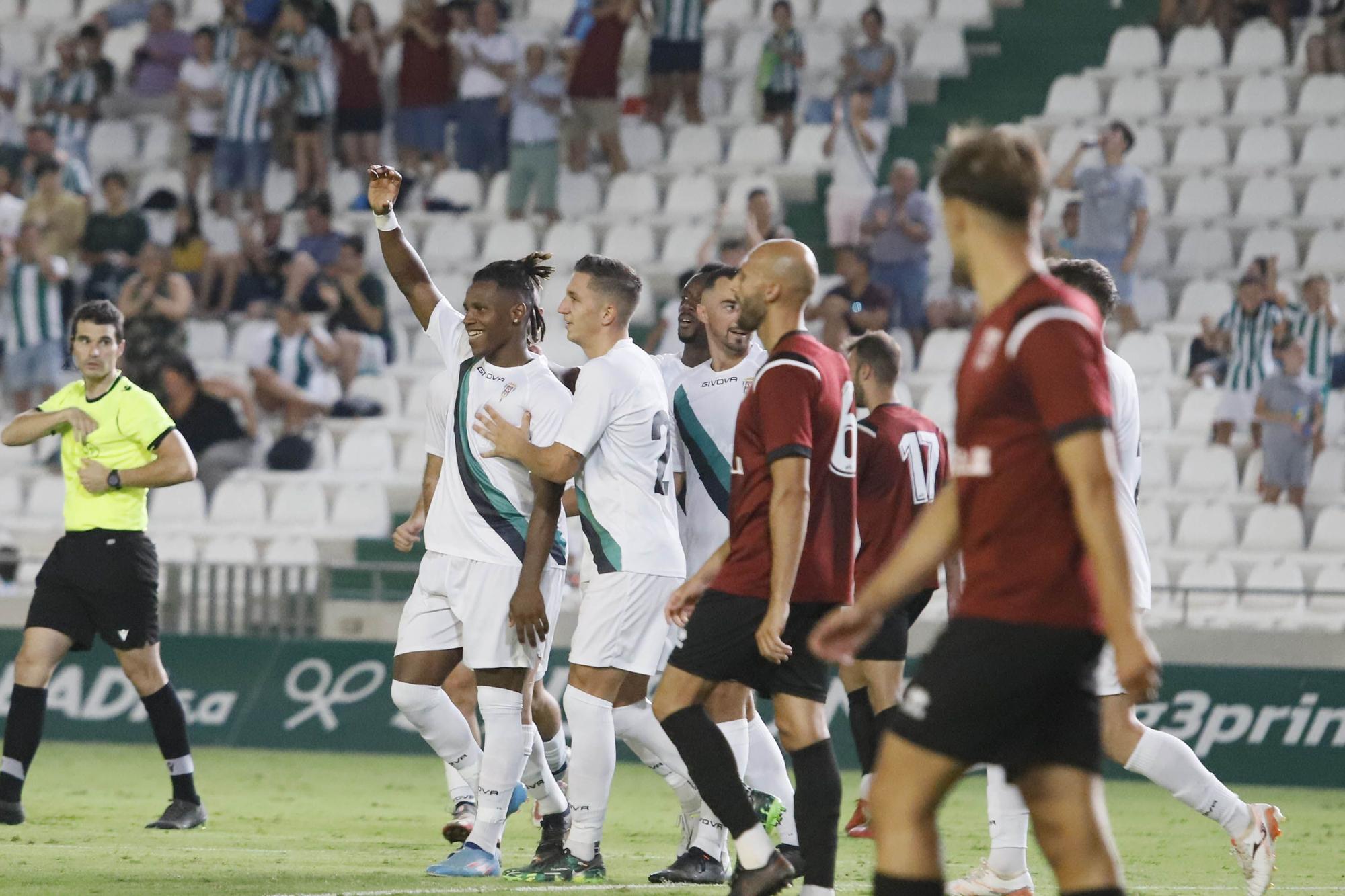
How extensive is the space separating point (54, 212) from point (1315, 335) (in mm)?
11773

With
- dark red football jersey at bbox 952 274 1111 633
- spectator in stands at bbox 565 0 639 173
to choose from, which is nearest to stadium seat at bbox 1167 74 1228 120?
spectator in stands at bbox 565 0 639 173

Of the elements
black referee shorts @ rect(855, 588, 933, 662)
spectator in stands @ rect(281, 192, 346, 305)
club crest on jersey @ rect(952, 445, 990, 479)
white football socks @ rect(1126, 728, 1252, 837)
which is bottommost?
white football socks @ rect(1126, 728, 1252, 837)

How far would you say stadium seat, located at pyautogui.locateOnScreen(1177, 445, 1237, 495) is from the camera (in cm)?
1552

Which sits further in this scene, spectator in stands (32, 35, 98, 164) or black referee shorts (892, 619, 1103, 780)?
spectator in stands (32, 35, 98, 164)

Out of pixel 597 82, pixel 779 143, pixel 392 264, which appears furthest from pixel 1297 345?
pixel 392 264

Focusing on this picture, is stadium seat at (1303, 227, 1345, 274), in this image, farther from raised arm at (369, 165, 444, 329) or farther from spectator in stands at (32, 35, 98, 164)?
spectator in stands at (32, 35, 98, 164)

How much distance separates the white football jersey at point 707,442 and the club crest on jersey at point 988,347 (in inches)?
137

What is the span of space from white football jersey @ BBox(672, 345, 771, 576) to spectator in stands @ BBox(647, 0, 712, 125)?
12021 mm

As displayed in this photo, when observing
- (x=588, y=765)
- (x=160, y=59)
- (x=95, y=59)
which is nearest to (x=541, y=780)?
(x=588, y=765)

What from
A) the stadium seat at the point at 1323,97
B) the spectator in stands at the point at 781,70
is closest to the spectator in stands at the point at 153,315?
the spectator in stands at the point at 781,70

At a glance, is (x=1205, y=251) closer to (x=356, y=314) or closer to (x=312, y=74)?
(x=356, y=314)

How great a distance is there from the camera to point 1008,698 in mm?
4316

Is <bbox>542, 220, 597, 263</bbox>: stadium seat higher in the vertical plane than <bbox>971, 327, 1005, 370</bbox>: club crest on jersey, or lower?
higher

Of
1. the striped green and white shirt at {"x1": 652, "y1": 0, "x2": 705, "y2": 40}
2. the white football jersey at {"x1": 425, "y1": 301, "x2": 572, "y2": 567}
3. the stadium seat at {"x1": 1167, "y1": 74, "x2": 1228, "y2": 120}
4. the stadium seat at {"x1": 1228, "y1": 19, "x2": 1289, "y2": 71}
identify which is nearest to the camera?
the white football jersey at {"x1": 425, "y1": 301, "x2": 572, "y2": 567}
